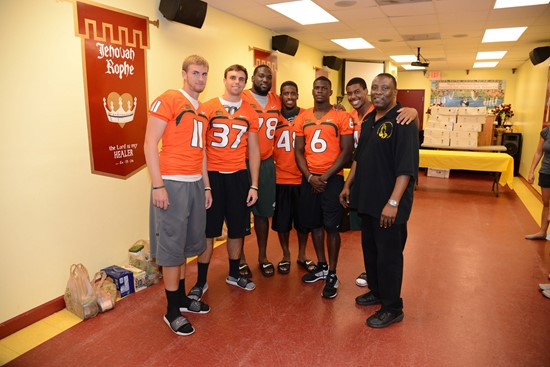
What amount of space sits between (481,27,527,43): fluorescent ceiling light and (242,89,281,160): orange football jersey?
14.8 feet

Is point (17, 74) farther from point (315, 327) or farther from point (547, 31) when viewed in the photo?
point (547, 31)

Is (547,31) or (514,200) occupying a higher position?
(547,31)

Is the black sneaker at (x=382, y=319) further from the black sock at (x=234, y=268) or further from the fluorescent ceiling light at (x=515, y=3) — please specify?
the fluorescent ceiling light at (x=515, y=3)

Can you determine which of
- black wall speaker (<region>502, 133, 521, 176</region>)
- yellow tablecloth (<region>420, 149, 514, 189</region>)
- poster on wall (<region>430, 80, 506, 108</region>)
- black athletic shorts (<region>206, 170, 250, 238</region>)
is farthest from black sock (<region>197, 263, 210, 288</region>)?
poster on wall (<region>430, 80, 506, 108</region>)

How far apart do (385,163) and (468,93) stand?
435 inches

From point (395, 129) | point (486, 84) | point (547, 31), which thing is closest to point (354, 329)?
point (395, 129)

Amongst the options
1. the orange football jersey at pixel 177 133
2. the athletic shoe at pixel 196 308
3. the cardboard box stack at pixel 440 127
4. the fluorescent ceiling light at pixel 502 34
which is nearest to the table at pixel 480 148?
the cardboard box stack at pixel 440 127

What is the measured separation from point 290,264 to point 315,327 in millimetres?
1096

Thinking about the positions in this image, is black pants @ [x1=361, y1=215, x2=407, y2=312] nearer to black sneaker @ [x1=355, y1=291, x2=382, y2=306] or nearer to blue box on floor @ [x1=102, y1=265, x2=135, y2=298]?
black sneaker @ [x1=355, y1=291, x2=382, y2=306]

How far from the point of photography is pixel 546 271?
3.62m

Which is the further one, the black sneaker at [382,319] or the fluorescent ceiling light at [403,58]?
the fluorescent ceiling light at [403,58]

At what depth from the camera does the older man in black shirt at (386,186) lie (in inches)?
93.8

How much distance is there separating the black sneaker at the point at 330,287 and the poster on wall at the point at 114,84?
1.94 m

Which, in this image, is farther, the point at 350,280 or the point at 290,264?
the point at 290,264
